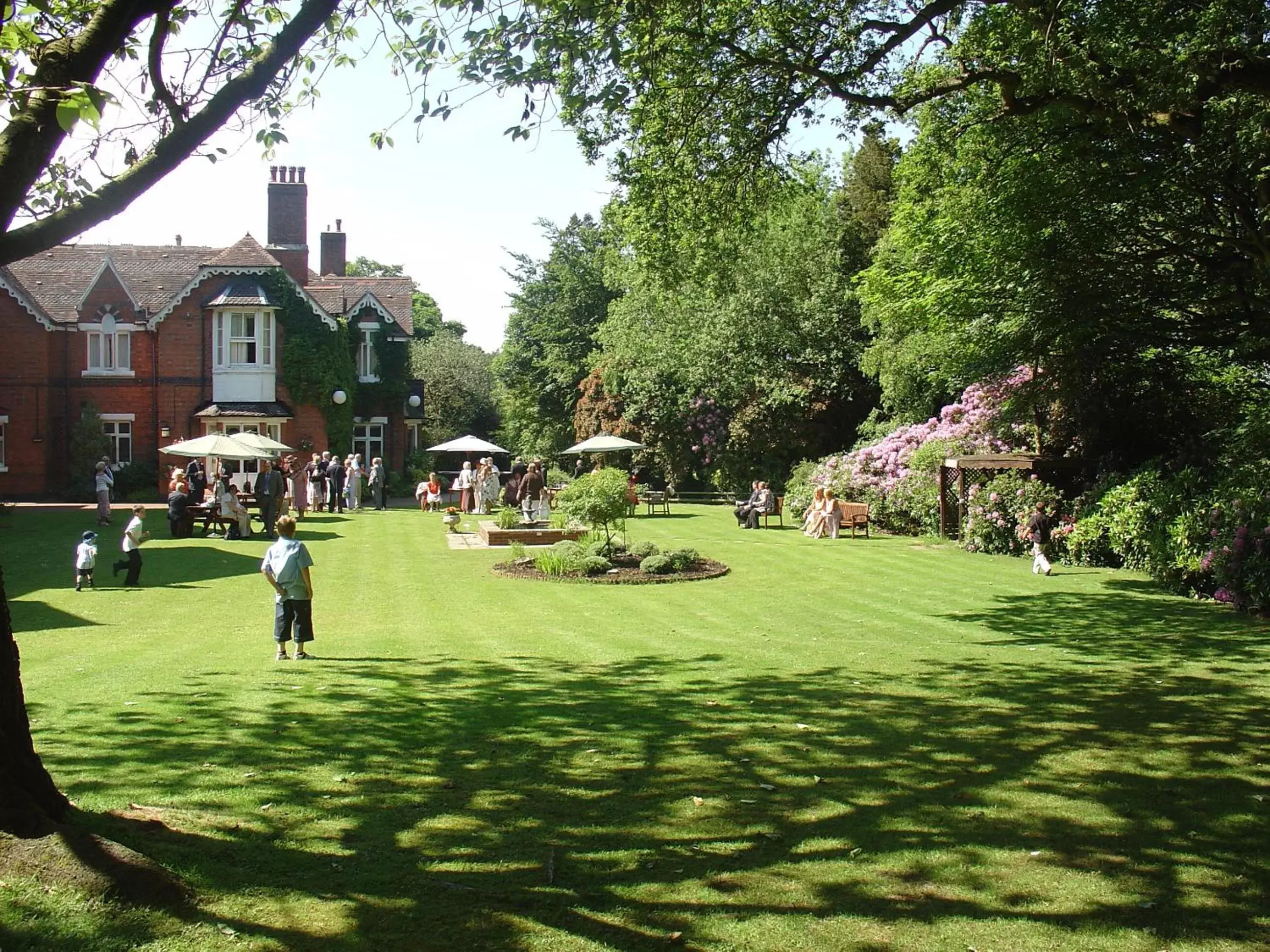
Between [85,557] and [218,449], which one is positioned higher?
[218,449]

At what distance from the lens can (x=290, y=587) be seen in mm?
11086

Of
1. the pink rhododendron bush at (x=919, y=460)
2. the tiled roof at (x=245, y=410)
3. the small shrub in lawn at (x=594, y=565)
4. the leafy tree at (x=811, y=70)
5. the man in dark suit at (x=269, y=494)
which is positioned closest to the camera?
the leafy tree at (x=811, y=70)

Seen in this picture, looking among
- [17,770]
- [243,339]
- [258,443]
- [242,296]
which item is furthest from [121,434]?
[17,770]

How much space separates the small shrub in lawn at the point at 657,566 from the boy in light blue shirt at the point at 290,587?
860 cm

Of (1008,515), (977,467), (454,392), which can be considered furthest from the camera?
(454,392)

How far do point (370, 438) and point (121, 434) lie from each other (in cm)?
957

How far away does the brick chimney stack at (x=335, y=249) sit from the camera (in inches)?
1989

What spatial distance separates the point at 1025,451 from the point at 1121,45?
12811 millimetres

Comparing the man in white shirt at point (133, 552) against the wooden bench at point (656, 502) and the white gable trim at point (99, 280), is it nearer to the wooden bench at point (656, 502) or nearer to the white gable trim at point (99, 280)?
the wooden bench at point (656, 502)

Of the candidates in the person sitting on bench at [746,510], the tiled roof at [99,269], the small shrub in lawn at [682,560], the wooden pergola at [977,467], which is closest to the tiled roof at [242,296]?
the tiled roof at [99,269]

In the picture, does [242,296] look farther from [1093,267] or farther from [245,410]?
[1093,267]

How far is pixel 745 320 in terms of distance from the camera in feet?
131

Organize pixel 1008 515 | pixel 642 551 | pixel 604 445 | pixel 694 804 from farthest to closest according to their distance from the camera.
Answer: pixel 604 445, pixel 1008 515, pixel 642 551, pixel 694 804

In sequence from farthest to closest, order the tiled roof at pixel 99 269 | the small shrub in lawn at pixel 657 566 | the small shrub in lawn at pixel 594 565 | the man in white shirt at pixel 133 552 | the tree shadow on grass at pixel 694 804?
the tiled roof at pixel 99 269 < the small shrub in lawn at pixel 657 566 < the small shrub in lawn at pixel 594 565 < the man in white shirt at pixel 133 552 < the tree shadow on grass at pixel 694 804
